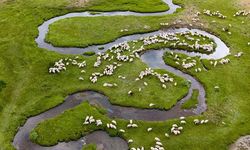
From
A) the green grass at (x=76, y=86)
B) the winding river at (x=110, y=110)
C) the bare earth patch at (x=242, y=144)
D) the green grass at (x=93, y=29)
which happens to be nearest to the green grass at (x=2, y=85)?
the green grass at (x=76, y=86)

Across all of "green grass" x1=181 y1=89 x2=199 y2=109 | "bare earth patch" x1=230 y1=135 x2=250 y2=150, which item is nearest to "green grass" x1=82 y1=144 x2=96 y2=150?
"green grass" x1=181 y1=89 x2=199 y2=109

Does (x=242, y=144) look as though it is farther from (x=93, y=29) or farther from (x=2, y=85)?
(x=93, y=29)

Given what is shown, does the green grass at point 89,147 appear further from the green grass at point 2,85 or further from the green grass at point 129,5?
the green grass at point 129,5

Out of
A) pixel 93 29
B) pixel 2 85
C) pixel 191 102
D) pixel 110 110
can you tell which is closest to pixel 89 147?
pixel 110 110

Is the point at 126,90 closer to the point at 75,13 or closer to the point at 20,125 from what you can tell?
the point at 20,125

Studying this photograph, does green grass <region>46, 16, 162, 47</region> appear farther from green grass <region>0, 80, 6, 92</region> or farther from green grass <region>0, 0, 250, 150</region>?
green grass <region>0, 80, 6, 92</region>

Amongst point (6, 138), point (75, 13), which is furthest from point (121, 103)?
point (75, 13)
